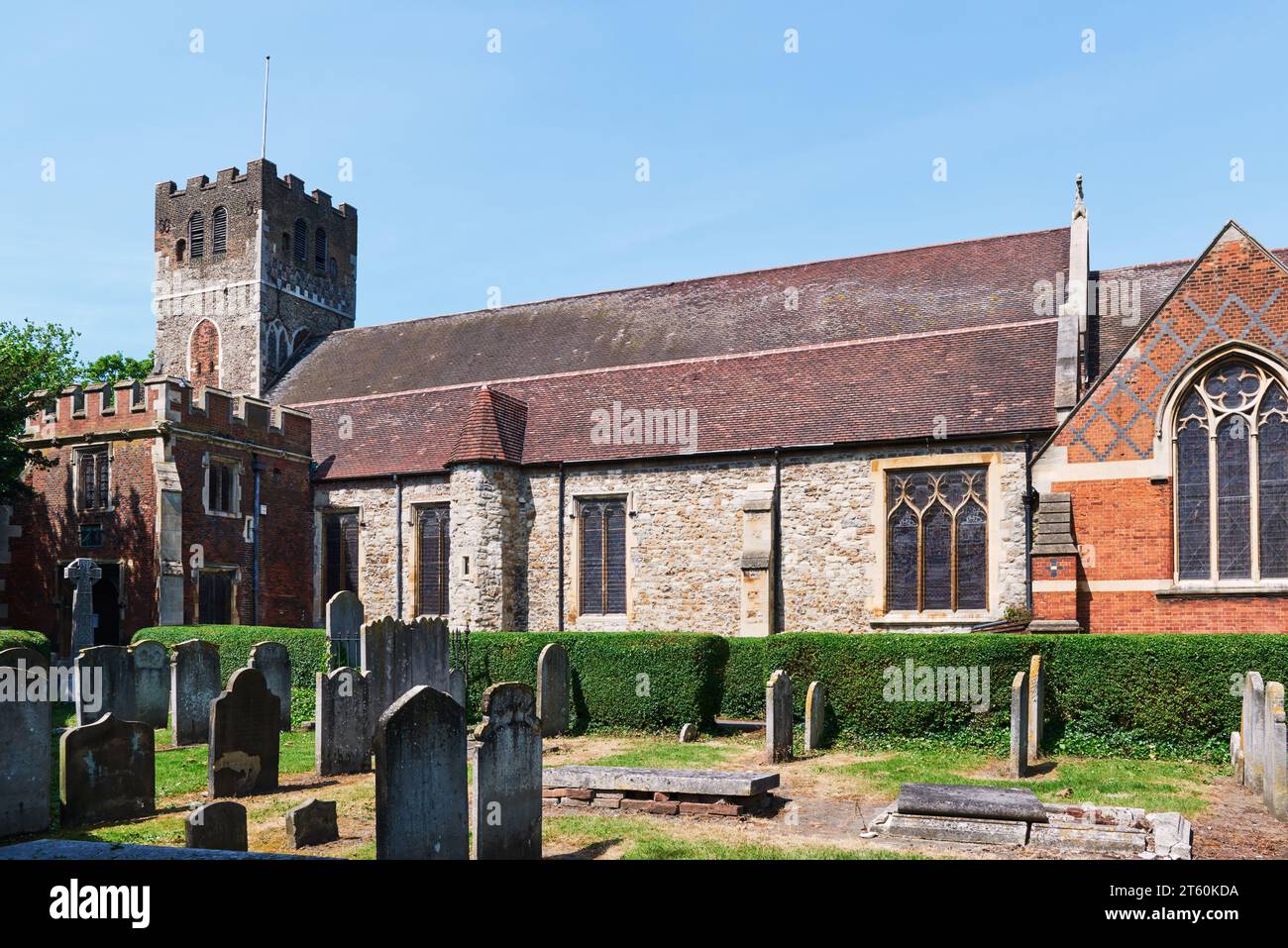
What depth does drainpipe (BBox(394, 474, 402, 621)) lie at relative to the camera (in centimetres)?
2664

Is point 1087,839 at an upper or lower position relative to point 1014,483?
lower

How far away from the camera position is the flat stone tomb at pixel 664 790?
36.9 feet

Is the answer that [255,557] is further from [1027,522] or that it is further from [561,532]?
[1027,522]

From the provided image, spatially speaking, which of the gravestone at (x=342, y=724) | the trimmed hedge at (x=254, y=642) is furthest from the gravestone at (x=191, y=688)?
the trimmed hedge at (x=254, y=642)

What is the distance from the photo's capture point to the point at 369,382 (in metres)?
32.7

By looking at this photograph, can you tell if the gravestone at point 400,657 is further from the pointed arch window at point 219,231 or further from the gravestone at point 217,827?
the pointed arch window at point 219,231

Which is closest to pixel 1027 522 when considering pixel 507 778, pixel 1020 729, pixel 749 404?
pixel 749 404

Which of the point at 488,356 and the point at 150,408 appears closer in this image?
the point at 150,408

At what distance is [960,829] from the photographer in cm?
980
